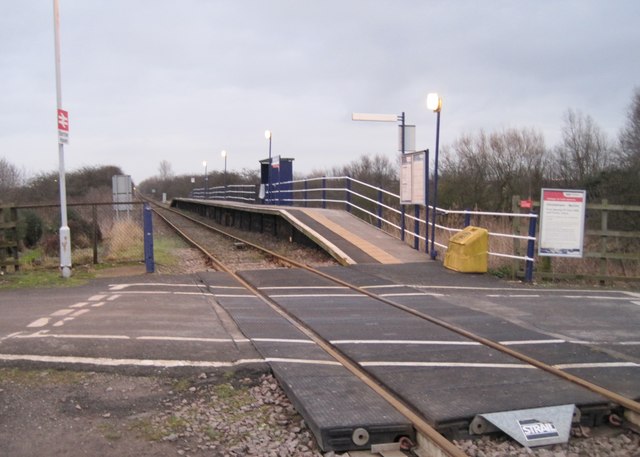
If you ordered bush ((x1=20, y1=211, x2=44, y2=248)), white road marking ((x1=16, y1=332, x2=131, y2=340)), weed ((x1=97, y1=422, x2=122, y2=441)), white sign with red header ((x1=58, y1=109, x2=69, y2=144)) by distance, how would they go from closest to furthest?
weed ((x1=97, y1=422, x2=122, y2=441)) → white road marking ((x1=16, y1=332, x2=131, y2=340)) → white sign with red header ((x1=58, y1=109, x2=69, y2=144)) → bush ((x1=20, y1=211, x2=44, y2=248))

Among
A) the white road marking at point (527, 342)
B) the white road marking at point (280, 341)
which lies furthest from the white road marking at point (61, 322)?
the white road marking at point (527, 342)

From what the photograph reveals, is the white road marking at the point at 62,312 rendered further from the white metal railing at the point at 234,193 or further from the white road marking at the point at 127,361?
the white metal railing at the point at 234,193

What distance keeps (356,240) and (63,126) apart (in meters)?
7.44

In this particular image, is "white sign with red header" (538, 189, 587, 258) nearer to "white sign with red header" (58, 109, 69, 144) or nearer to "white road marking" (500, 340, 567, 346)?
"white road marking" (500, 340, 567, 346)

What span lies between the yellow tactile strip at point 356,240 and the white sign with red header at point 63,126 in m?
7.01

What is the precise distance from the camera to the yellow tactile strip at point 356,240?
43.6 ft

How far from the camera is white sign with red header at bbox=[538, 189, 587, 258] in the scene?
36.7 feet

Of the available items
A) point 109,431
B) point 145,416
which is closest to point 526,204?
point 145,416

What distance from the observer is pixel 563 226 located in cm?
1123

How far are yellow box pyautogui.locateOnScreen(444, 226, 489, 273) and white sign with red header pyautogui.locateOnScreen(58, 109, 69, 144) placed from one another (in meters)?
8.14

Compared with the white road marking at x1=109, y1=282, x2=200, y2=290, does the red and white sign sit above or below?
above

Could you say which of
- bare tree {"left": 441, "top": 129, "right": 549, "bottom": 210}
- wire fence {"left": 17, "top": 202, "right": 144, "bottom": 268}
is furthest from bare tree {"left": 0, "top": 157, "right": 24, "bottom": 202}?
bare tree {"left": 441, "top": 129, "right": 549, "bottom": 210}

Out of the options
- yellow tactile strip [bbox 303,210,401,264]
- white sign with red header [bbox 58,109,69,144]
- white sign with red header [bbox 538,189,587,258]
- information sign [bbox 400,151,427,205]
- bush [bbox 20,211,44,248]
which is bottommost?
bush [bbox 20,211,44,248]

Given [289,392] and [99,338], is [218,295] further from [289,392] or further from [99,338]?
[289,392]
